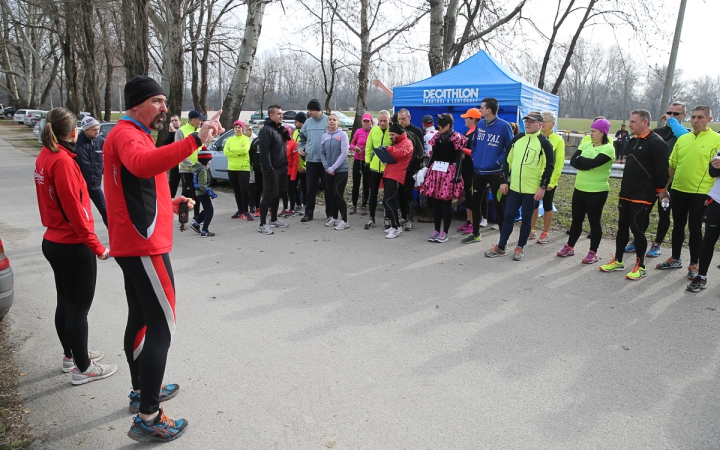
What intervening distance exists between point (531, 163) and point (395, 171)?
6.98 ft

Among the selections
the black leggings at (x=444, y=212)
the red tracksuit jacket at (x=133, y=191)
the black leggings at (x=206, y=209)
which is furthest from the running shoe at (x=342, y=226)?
the red tracksuit jacket at (x=133, y=191)

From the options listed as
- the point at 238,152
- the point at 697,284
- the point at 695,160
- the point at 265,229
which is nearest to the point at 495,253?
the point at 697,284

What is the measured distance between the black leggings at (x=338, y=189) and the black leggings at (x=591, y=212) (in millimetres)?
3580

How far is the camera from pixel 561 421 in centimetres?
303

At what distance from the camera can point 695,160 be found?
18.9ft

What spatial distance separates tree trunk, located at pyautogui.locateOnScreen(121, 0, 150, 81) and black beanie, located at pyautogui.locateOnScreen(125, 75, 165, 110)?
15.8 m

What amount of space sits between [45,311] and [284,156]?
4.25 metres

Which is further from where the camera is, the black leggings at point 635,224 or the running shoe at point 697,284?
the black leggings at point 635,224

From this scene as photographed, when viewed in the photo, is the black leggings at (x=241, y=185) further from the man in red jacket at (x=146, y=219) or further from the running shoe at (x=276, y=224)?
the man in red jacket at (x=146, y=219)

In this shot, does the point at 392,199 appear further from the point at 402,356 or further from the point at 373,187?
the point at 402,356

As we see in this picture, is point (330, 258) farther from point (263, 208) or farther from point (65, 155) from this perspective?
point (65, 155)

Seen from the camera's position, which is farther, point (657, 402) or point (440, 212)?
point (440, 212)

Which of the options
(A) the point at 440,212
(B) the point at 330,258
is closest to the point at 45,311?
(B) the point at 330,258

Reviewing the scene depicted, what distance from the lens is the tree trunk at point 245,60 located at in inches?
568
